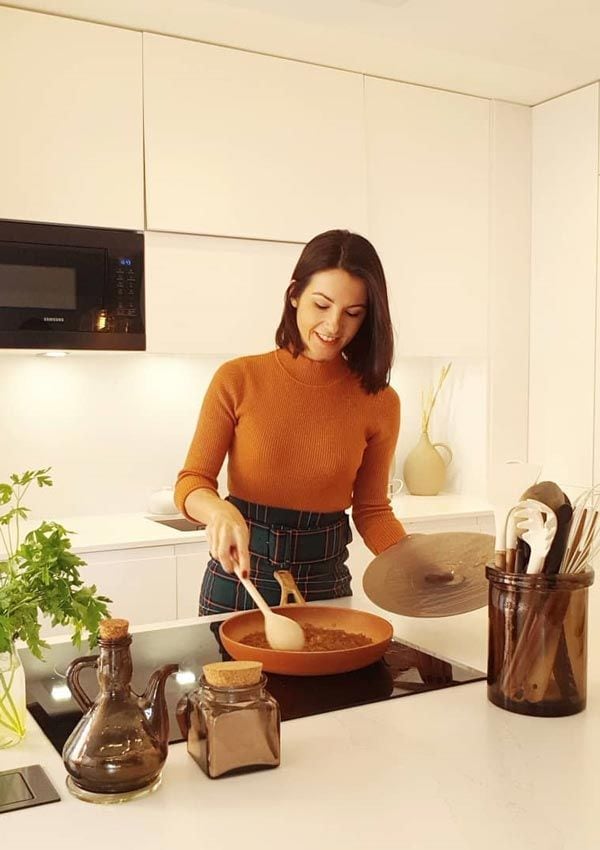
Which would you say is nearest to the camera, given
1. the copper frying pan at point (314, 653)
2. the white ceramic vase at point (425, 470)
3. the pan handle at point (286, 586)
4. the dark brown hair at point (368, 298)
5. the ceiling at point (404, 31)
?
the copper frying pan at point (314, 653)

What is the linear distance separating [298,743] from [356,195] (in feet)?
8.10

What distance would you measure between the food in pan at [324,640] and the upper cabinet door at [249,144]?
1.77m

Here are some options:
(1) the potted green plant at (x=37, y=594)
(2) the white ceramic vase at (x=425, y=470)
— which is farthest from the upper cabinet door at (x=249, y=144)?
(1) the potted green plant at (x=37, y=594)

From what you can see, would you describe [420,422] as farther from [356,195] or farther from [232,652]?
[232,652]

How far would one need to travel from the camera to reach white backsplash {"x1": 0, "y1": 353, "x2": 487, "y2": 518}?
124 inches

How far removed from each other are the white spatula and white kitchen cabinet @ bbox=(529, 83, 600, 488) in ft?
7.18

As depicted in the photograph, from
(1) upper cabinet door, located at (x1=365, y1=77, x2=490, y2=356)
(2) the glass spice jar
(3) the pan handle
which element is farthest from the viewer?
(1) upper cabinet door, located at (x1=365, y1=77, x2=490, y2=356)

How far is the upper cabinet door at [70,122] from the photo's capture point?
106 inches

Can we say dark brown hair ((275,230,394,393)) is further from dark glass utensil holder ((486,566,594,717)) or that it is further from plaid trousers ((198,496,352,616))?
dark glass utensil holder ((486,566,594,717))

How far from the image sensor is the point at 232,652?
4.58 ft

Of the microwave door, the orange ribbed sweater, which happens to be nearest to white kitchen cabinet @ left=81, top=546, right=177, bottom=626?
the microwave door

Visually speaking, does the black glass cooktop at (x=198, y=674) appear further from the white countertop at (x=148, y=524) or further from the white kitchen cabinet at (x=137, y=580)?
the white kitchen cabinet at (x=137, y=580)

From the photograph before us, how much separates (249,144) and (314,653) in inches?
84.6

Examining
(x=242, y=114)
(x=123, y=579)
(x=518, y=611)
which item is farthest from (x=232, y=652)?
(x=242, y=114)
